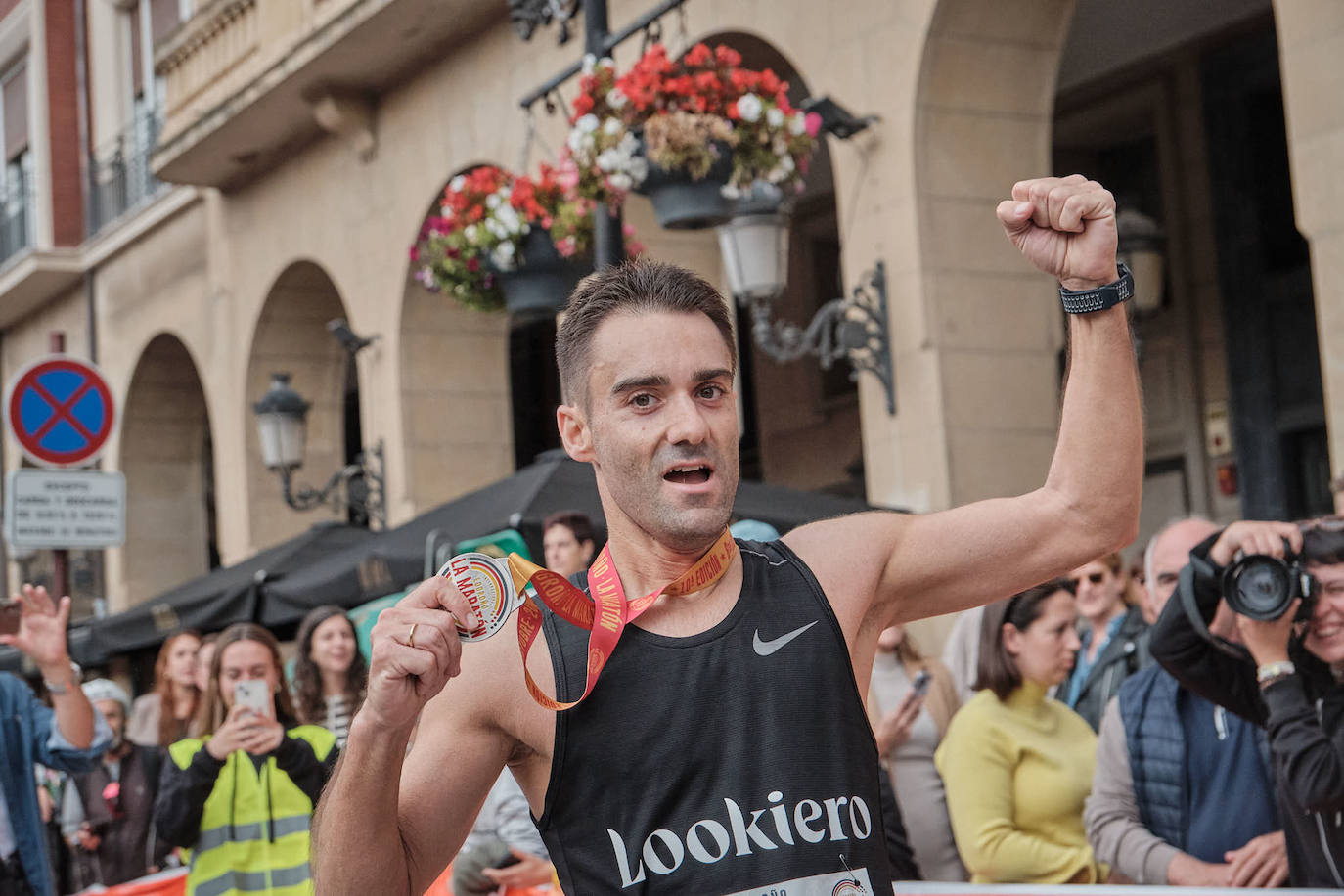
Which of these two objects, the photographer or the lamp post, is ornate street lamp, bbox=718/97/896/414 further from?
the lamp post

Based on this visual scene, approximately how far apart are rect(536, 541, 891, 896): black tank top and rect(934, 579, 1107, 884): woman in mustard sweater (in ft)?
9.51

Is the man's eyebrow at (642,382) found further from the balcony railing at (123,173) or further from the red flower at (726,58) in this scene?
the balcony railing at (123,173)

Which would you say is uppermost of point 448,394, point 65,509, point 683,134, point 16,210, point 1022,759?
point 16,210

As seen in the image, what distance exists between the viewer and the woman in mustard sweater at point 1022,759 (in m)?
5.35

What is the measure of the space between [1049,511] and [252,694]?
11.3ft

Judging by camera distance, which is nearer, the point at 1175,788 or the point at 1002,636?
the point at 1175,788

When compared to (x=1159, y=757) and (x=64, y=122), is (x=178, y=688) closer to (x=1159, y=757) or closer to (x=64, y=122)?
(x=1159, y=757)

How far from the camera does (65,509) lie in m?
8.70

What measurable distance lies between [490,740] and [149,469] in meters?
19.8

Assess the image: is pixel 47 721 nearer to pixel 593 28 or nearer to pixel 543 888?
pixel 543 888

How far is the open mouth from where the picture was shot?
105 inches

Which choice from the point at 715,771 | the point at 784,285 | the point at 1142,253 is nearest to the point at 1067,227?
the point at 715,771

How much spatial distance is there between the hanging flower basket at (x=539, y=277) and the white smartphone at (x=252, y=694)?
12.9ft

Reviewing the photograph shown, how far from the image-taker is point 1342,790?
412cm
